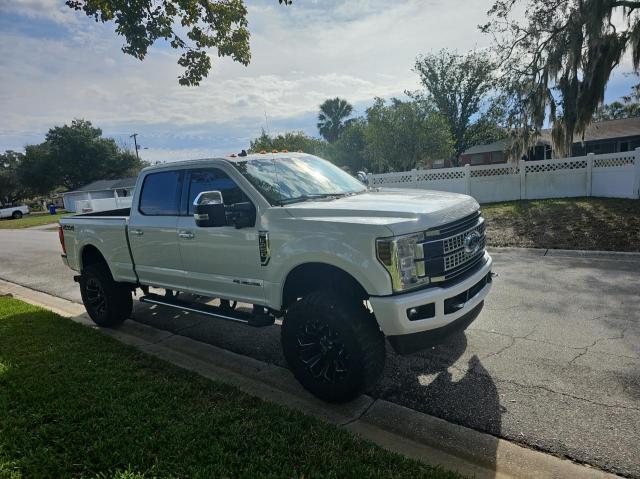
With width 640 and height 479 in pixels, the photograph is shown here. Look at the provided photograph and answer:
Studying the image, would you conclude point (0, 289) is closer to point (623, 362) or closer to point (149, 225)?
point (149, 225)

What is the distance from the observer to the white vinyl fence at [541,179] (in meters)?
13.0

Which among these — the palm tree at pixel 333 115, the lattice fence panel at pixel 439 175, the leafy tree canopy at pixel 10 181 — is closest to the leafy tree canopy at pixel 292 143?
the palm tree at pixel 333 115

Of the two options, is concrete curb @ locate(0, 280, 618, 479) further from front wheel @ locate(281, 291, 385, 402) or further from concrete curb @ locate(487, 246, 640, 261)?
concrete curb @ locate(487, 246, 640, 261)

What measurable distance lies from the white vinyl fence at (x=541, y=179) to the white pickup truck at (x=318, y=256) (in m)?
11.2

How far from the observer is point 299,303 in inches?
141

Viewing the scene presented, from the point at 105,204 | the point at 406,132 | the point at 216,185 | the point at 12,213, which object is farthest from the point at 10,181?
the point at 216,185

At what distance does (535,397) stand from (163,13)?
27.8 ft

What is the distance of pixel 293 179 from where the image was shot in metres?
4.39

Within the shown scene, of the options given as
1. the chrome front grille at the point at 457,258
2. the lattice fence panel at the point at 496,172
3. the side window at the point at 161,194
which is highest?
the side window at the point at 161,194

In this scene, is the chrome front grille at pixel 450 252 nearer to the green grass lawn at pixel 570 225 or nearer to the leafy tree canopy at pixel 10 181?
the green grass lawn at pixel 570 225

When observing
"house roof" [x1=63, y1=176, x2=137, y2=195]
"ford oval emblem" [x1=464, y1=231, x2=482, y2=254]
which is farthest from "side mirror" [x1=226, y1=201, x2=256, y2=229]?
"house roof" [x1=63, y1=176, x2=137, y2=195]

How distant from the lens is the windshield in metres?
4.12

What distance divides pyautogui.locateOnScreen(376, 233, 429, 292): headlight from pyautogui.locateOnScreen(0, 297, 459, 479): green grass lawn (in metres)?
1.13

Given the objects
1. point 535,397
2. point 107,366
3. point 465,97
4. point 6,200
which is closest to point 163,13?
point 107,366
